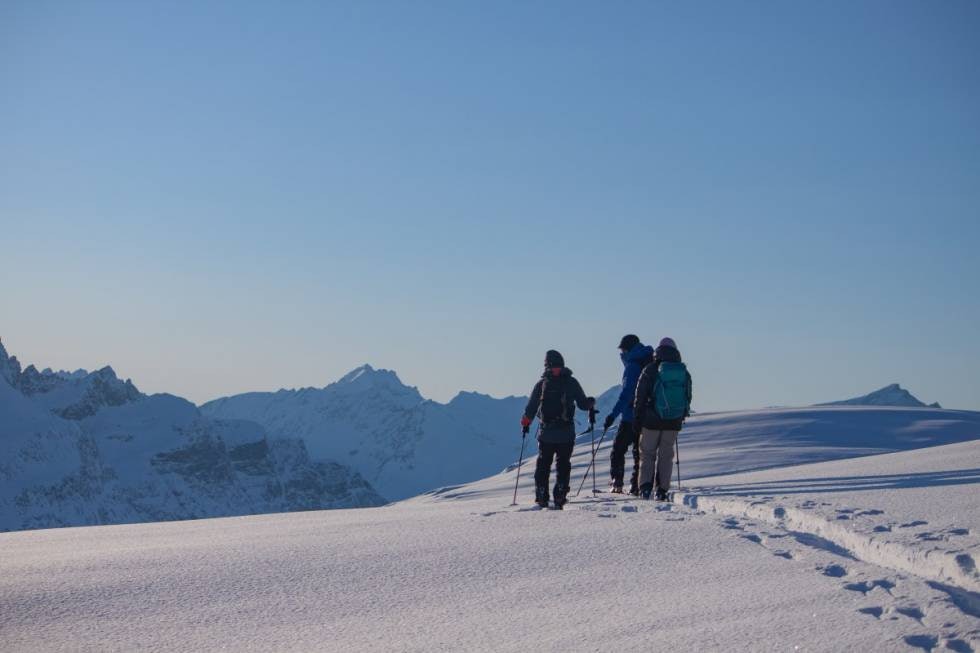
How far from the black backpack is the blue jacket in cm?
143

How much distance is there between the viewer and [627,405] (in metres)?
13.3

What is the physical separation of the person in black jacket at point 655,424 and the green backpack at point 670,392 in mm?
29

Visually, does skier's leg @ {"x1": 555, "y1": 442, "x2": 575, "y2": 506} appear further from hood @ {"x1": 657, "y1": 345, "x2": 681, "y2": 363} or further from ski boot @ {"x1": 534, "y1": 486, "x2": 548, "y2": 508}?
hood @ {"x1": 657, "y1": 345, "x2": 681, "y2": 363}

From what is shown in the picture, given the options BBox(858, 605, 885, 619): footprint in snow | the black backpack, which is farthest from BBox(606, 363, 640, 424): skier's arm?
BBox(858, 605, 885, 619): footprint in snow

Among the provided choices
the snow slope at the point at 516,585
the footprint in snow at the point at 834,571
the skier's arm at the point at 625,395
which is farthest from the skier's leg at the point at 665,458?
the footprint in snow at the point at 834,571

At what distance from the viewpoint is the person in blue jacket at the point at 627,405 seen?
13.2 meters

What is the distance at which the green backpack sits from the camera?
39.6 ft

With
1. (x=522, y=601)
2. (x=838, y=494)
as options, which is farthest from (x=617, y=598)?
(x=838, y=494)

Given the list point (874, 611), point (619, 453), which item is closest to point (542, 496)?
point (619, 453)

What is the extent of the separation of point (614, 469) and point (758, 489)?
203 cm

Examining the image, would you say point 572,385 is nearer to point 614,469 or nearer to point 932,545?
point 614,469

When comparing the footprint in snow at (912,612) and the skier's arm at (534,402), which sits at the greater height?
the skier's arm at (534,402)

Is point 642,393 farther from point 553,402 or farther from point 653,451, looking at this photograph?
point 553,402

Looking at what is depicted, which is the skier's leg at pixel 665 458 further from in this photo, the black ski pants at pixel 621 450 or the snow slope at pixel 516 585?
the snow slope at pixel 516 585
